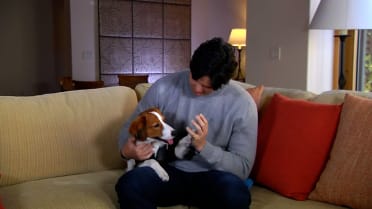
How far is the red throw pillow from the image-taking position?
162 cm

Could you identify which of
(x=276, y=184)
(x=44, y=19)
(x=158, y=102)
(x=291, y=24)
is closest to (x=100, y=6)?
(x=44, y=19)

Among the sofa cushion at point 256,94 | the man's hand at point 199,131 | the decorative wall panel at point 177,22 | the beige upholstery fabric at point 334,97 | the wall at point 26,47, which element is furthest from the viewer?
the wall at point 26,47

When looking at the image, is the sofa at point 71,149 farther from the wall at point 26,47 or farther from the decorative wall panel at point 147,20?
the wall at point 26,47

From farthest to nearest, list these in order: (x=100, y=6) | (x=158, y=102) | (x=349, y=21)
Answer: (x=100, y=6), (x=349, y=21), (x=158, y=102)

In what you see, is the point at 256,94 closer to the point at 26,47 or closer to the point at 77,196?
the point at 77,196

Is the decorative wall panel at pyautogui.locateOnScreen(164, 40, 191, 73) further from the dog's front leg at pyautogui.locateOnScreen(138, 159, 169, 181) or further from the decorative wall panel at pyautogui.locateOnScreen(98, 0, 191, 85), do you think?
→ the dog's front leg at pyautogui.locateOnScreen(138, 159, 169, 181)

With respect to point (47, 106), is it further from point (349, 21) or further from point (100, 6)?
point (100, 6)

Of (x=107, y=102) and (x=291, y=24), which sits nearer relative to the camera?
(x=107, y=102)

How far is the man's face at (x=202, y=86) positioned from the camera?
5.07 ft

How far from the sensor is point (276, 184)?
169 cm

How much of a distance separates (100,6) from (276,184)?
3962 mm

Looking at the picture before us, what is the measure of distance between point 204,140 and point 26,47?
17.8 ft

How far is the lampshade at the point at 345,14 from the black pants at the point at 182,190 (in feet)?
4.61

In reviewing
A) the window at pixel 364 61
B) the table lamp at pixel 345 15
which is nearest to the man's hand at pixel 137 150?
the table lamp at pixel 345 15
